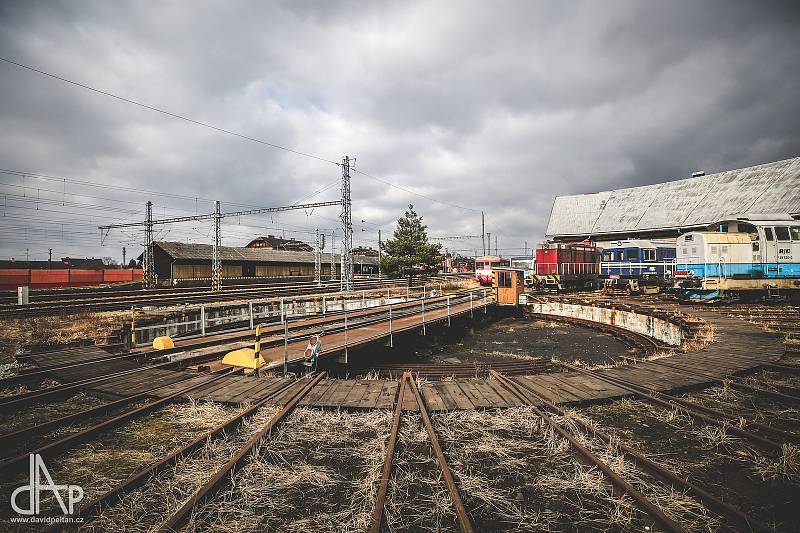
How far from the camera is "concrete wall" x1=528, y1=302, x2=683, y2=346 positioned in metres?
14.5

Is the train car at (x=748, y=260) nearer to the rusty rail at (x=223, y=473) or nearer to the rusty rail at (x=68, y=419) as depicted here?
the rusty rail at (x=223, y=473)

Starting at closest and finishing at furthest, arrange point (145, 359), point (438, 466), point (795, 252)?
point (438, 466) < point (145, 359) < point (795, 252)

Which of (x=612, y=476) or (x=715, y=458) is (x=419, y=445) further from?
(x=715, y=458)

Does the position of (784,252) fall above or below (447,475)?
above

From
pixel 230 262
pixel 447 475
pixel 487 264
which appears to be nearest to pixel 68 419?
pixel 447 475

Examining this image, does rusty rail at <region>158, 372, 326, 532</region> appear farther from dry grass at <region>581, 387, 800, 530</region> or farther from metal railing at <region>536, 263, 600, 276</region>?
metal railing at <region>536, 263, 600, 276</region>

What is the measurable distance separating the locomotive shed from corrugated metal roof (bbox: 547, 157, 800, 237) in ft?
103

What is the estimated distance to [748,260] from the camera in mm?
16812

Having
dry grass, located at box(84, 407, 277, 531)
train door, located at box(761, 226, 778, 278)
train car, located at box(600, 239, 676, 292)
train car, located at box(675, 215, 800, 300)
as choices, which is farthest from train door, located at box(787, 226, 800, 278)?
dry grass, located at box(84, 407, 277, 531)

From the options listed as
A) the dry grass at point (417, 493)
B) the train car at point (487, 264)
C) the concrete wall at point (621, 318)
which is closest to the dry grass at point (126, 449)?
the dry grass at point (417, 493)

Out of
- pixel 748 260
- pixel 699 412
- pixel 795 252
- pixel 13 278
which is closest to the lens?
pixel 699 412

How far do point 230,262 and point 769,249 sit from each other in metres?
53.5

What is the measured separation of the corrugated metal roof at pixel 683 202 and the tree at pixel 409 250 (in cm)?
2399

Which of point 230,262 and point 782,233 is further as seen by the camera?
point 230,262
